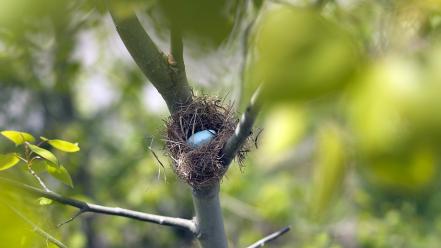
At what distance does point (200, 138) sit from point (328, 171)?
129 cm

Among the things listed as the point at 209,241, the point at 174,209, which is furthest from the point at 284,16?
the point at 174,209

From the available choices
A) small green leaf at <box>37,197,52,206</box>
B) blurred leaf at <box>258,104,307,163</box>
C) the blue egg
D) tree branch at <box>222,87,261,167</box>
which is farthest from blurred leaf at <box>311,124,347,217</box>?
the blue egg

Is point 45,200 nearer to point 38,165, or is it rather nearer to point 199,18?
point 38,165

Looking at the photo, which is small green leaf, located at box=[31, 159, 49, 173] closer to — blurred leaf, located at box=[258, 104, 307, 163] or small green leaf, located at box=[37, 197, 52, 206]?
small green leaf, located at box=[37, 197, 52, 206]

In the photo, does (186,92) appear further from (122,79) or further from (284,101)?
(122,79)

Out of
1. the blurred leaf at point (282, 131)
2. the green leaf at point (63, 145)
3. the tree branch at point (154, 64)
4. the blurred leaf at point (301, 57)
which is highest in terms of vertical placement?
the blurred leaf at point (301, 57)

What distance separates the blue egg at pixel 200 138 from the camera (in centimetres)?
151

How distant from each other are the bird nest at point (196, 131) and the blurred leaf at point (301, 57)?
1057 millimetres

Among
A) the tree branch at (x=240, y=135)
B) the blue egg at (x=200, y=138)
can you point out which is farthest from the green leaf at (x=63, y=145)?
the blue egg at (x=200, y=138)

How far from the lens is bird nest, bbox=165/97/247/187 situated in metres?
1.35

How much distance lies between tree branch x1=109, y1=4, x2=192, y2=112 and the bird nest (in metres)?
0.13

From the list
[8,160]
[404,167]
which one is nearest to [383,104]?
[404,167]

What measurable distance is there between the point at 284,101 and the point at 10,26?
0.12m

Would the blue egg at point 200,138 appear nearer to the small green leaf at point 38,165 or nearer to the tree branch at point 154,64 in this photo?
the tree branch at point 154,64
